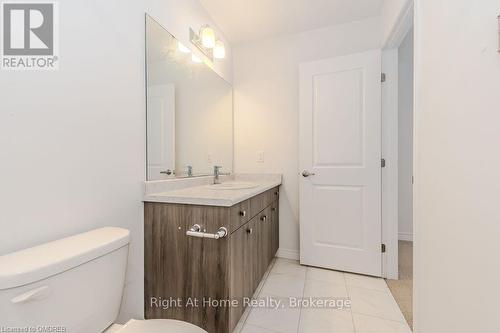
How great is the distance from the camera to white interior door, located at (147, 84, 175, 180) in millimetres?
1330

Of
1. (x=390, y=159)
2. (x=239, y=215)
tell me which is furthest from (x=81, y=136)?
(x=390, y=159)

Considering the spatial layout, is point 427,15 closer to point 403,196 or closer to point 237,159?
point 237,159

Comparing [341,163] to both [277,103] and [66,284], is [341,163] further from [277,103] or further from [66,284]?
[66,284]

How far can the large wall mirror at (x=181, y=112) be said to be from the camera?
135cm

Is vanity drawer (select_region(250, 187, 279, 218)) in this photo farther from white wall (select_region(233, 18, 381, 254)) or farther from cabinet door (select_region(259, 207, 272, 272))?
white wall (select_region(233, 18, 381, 254))

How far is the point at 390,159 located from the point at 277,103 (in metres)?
1.18

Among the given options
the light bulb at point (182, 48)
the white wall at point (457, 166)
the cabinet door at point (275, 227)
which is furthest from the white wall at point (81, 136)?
the white wall at point (457, 166)

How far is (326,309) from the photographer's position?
5.00 ft

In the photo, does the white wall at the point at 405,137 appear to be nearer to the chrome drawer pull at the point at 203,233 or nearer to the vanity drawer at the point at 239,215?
the vanity drawer at the point at 239,215

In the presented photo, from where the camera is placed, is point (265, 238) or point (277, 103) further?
point (277, 103)

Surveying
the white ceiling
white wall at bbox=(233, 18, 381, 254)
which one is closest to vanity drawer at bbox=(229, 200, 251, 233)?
white wall at bbox=(233, 18, 381, 254)

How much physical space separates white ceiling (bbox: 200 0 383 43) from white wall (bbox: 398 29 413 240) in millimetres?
1179

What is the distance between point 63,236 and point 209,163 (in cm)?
125

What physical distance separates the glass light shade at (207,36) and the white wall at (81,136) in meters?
0.46
